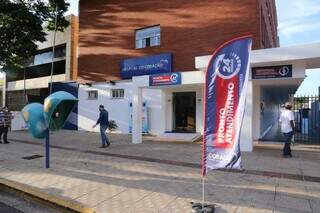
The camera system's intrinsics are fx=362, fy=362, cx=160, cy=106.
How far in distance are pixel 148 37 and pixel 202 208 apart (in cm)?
1712

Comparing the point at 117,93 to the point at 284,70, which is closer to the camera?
the point at 284,70

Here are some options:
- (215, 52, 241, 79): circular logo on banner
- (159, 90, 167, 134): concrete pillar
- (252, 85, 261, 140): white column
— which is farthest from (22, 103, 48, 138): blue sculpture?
(159, 90, 167, 134): concrete pillar

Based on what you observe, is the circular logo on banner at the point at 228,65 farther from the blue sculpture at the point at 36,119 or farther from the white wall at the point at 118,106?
the white wall at the point at 118,106

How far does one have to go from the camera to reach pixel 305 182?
27.5ft

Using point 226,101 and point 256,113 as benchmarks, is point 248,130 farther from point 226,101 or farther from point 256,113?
point 226,101

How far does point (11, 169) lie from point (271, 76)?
9445 mm

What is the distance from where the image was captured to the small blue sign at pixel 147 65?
20672 mm

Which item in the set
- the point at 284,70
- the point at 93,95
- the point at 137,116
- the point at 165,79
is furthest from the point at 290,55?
the point at 93,95

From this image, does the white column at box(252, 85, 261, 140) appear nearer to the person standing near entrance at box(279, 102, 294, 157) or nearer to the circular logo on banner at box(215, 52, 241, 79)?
the person standing near entrance at box(279, 102, 294, 157)

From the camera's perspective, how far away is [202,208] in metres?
6.00

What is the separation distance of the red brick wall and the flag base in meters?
13.1

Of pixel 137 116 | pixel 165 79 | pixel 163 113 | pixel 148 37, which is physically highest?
pixel 148 37

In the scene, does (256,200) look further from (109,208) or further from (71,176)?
(71,176)

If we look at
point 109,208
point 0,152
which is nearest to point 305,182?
point 109,208
